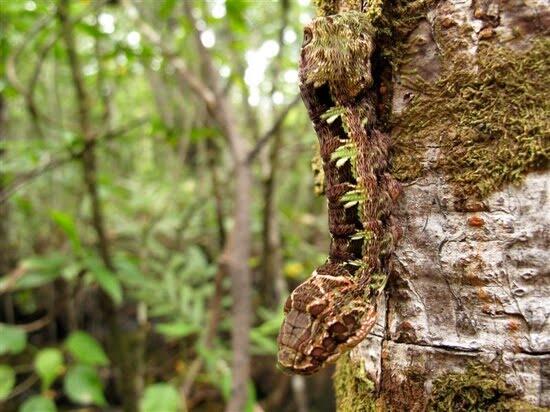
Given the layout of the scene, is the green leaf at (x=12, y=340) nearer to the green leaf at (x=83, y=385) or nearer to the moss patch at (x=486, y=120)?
the green leaf at (x=83, y=385)

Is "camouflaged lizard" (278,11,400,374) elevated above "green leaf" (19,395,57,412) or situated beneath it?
elevated above

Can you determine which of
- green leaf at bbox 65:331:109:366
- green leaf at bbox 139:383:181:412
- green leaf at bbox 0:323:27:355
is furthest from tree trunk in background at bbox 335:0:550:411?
green leaf at bbox 0:323:27:355

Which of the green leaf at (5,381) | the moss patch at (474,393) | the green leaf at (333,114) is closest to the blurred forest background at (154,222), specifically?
the green leaf at (5,381)

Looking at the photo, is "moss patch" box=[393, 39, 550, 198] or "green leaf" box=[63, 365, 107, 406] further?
"green leaf" box=[63, 365, 107, 406]

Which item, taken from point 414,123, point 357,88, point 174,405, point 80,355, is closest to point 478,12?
point 414,123

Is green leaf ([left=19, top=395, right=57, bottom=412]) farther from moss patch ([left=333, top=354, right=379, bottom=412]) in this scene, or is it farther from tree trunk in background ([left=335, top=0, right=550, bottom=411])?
tree trunk in background ([left=335, top=0, right=550, bottom=411])

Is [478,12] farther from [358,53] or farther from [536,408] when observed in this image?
[536,408]
